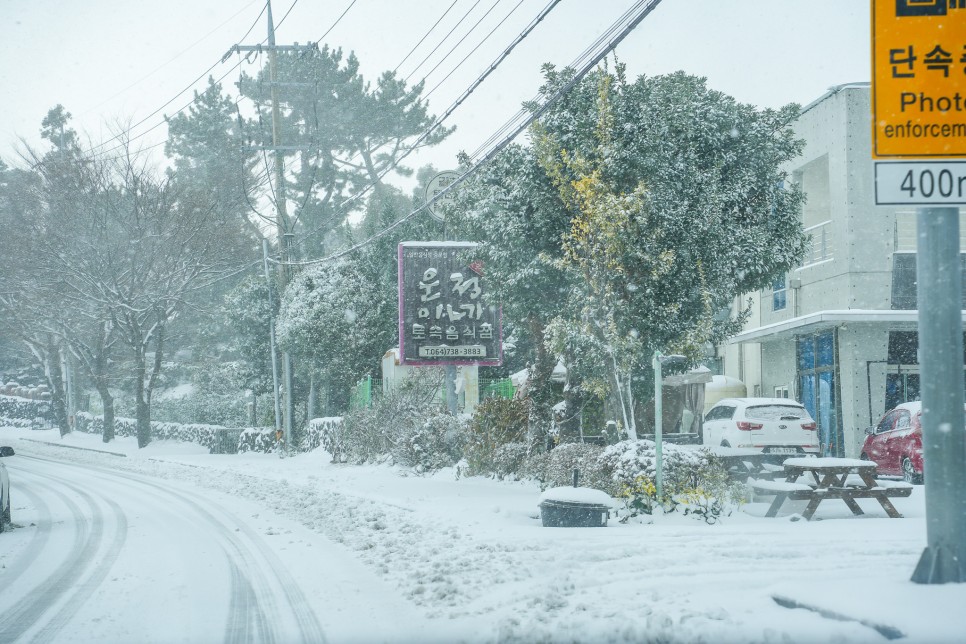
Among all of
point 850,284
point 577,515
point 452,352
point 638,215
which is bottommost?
point 577,515

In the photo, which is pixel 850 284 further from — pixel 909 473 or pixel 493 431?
pixel 493 431

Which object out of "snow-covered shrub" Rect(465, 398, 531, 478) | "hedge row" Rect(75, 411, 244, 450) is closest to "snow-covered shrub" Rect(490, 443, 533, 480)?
"snow-covered shrub" Rect(465, 398, 531, 478)

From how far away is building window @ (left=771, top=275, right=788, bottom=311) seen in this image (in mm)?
27208

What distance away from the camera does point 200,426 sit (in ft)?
120

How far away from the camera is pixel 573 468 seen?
40.7 ft

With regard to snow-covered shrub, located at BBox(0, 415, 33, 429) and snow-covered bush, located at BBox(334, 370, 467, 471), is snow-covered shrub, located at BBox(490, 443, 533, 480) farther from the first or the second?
snow-covered shrub, located at BBox(0, 415, 33, 429)

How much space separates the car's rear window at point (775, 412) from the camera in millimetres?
21328

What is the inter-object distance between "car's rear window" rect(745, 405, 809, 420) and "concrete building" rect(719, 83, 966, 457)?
98.3 inches

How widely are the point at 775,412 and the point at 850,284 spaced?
13.4 feet

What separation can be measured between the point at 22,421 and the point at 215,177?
2453 centimetres

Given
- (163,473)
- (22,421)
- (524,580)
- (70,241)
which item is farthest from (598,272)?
(22,421)

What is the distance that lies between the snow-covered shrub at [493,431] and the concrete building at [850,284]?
28.3ft

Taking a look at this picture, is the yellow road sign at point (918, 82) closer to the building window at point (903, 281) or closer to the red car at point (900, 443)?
the red car at point (900, 443)

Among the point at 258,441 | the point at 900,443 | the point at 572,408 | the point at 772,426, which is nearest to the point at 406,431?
the point at 572,408
